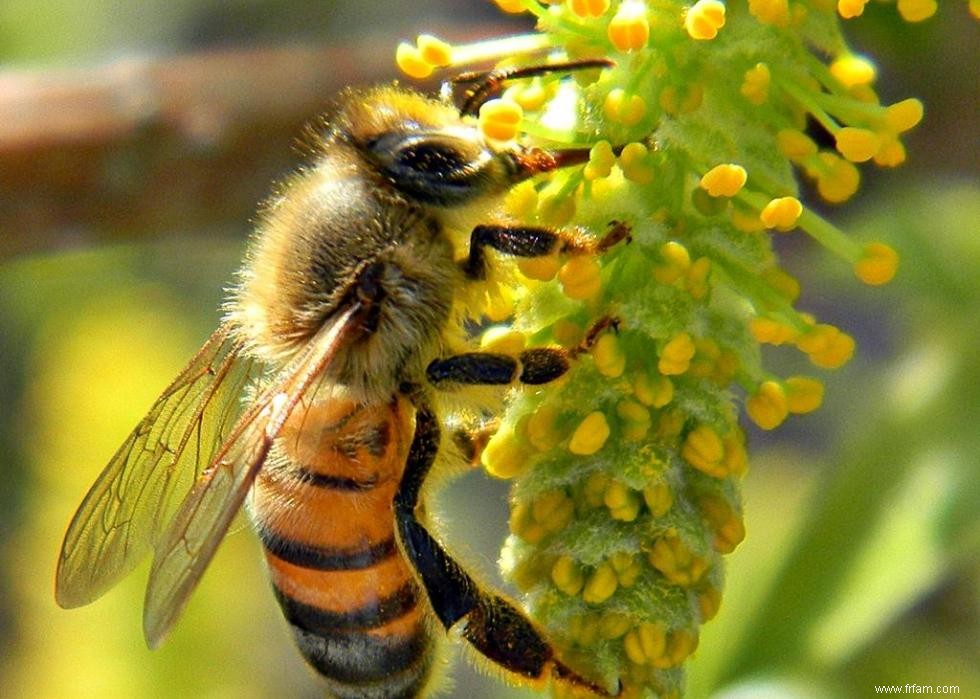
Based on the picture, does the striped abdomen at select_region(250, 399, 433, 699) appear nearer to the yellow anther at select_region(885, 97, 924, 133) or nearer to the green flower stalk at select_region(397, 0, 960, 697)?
the green flower stalk at select_region(397, 0, 960, 697)

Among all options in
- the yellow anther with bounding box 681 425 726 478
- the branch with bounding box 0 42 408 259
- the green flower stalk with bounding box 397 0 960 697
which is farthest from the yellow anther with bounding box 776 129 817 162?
the branch with bounding box 0 42 408 259

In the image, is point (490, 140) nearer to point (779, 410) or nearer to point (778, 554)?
point (779, 410)

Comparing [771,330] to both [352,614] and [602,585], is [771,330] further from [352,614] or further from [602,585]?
[352,614]

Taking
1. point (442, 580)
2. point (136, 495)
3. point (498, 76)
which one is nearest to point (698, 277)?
point (498, 76)

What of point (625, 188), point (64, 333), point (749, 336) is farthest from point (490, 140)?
point (64, 333)

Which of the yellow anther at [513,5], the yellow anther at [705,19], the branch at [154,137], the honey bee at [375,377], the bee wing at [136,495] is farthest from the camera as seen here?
the branch at [154,137]

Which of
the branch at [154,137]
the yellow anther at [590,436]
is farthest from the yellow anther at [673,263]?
the branch at [154,137]

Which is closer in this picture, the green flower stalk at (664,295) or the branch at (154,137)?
the green flower stalk at (664,295)

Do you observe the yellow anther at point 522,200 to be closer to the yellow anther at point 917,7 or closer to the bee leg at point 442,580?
the bee leg at point 442,580

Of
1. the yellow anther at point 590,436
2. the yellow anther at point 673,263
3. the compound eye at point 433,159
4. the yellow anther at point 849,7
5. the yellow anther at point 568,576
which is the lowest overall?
the yellow anther at point 568,576
